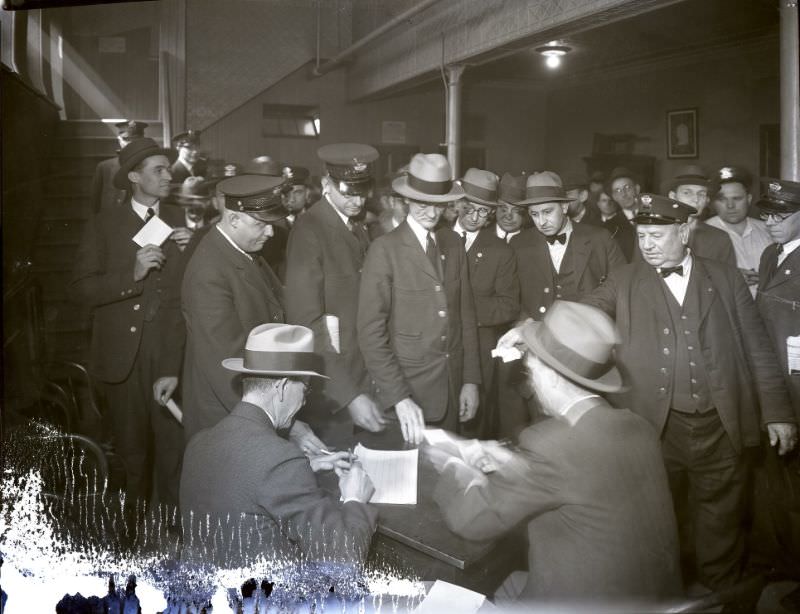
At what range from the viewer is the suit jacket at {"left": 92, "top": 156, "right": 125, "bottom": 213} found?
241 centimetres

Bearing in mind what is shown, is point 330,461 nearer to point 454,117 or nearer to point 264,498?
point 264,498

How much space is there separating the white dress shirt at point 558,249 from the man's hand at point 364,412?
0.79 m

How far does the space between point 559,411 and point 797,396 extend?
910mm

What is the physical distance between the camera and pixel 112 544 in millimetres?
2289

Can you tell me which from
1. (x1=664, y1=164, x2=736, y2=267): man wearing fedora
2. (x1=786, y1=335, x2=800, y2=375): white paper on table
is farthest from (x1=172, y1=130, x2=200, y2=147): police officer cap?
(x1=786, y1=335, x2=800, y2=375): white paper on table

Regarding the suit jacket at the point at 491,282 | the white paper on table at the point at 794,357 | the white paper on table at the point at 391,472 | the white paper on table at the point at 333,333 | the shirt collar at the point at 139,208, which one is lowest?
the white paper on table at the point at 391,472

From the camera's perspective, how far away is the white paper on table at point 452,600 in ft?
6.34

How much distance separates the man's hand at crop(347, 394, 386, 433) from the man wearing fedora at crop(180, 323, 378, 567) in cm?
29

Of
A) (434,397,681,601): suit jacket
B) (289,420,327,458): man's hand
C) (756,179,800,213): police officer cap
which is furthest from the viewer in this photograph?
(289,420,327,458): man's hand

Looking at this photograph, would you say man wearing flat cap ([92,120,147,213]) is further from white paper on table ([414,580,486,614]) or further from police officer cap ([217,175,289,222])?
white paper on table ([414,580,486,614])

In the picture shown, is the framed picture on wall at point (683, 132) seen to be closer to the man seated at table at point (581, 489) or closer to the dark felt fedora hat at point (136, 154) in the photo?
the man seated at table at point (581, 489)

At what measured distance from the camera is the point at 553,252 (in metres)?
2.33

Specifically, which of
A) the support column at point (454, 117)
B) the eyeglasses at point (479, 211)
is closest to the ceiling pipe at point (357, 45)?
the support column at point (454, 117)

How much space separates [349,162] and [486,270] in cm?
61
